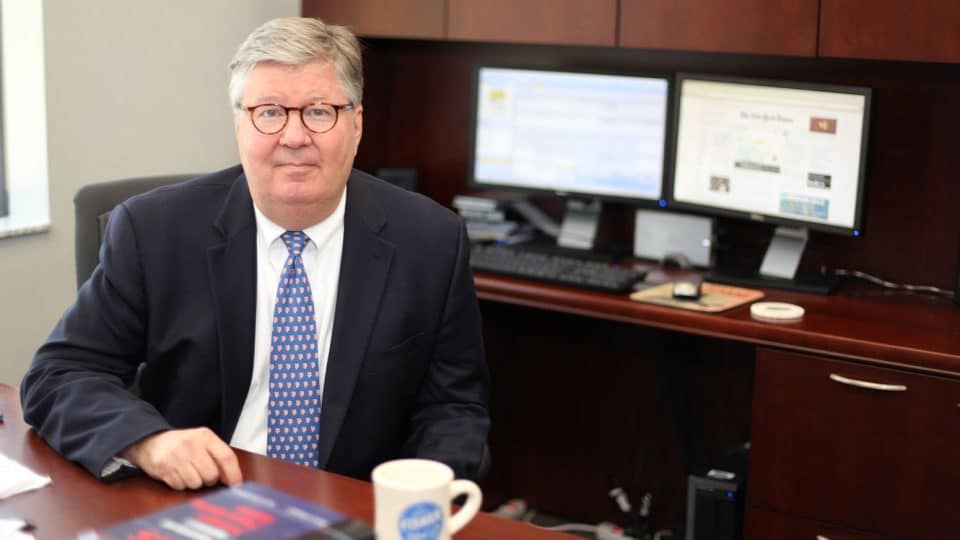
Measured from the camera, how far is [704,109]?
310cm

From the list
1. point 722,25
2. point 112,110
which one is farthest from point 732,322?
point 112,110

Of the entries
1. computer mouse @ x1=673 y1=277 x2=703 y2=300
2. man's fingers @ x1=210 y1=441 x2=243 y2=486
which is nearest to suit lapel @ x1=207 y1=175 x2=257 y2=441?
man's fingers @ x1=210 y1=441 x2=243 y2=486

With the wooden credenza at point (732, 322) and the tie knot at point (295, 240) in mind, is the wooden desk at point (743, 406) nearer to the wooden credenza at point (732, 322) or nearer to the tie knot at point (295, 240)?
the wooden credenza at point (732, 322)

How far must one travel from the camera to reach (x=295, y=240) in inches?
75.9

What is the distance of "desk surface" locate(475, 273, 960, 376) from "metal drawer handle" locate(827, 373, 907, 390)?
1.8 inches

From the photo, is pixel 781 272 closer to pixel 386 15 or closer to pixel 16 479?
pixel 386 15

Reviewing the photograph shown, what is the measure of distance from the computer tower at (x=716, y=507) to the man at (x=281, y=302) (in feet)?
3.19

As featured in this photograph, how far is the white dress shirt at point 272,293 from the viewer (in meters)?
1.89

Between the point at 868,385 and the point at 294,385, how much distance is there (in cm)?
126

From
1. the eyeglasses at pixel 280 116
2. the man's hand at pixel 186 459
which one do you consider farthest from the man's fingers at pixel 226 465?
the eyeglasses at pixel 280 116

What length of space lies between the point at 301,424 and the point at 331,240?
291 millimetres

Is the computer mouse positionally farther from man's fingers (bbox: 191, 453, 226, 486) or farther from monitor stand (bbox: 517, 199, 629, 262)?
man's fingers (bbox: 191, 453, 226, 486)

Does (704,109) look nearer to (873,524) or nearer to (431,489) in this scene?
(873,524)

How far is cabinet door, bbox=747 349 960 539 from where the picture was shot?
2.51 meters
